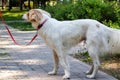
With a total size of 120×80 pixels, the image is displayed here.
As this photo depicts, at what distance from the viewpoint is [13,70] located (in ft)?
28.3

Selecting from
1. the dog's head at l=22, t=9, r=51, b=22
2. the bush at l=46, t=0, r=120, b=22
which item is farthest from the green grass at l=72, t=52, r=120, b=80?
the bush at l=46, t=0, r=120, b=22

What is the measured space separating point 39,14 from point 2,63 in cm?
252

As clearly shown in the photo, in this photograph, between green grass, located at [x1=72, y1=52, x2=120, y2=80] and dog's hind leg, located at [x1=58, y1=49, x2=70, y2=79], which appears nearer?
dog's hind leg, located at [x1=58, y1=49, x2=70, y2=79]

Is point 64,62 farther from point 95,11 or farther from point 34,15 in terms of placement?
point 95,11

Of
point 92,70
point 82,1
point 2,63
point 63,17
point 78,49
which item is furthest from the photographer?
point 63,17

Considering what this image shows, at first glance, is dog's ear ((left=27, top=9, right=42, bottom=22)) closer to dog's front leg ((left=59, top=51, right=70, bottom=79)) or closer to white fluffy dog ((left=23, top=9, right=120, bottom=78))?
white fluffy dog ((left=23, top=9, right=120, bottom=78))

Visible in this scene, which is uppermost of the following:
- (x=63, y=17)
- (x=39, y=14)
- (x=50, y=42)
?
(x=39, y=14)

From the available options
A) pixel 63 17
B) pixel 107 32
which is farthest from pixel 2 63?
pixel 63 17

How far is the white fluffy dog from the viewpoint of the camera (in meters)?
7.53

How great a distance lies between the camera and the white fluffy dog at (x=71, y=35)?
753 centimetres

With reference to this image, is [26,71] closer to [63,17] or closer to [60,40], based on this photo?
[60,40]

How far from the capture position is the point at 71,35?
7.58m

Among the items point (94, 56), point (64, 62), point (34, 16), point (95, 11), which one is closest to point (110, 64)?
point (94, 56)

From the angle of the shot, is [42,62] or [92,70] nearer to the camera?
[92,70]
